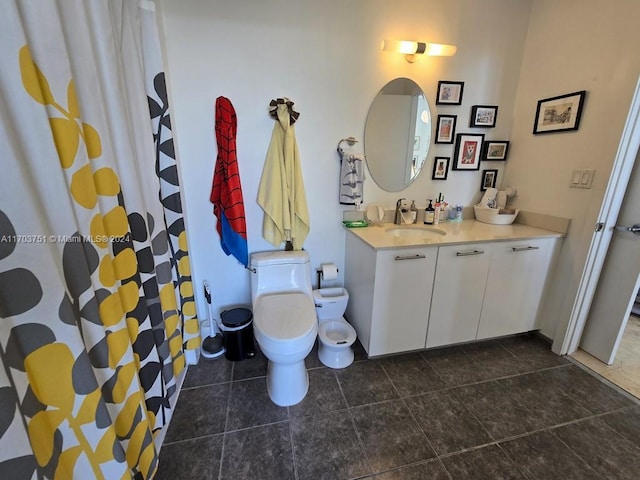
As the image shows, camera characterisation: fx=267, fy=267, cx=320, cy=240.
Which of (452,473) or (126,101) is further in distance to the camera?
(452,473)

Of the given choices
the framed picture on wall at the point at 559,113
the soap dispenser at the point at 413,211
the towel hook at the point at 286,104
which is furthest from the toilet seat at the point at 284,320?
the framed picture on wall at the point at 559,113

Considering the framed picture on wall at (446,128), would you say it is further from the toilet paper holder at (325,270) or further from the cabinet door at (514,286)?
the toilet paper holder at (325,270)

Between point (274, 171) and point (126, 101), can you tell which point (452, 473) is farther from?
point (126, 101)

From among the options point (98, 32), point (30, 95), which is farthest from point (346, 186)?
point (30, 95)

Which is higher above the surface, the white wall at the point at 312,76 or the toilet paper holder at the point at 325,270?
the white wall at the point at 312,76

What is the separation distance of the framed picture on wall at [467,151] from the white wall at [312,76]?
0.23ft

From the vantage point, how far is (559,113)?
186 centimetres

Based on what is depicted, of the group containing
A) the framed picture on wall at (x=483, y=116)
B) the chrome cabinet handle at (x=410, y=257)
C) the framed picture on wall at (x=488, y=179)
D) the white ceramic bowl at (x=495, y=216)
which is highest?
the framed picture on wall at (x=483, y=116)

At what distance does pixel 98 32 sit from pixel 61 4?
13 centimetres

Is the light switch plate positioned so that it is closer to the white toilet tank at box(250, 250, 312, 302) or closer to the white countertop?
the white countertop

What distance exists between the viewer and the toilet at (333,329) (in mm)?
1784

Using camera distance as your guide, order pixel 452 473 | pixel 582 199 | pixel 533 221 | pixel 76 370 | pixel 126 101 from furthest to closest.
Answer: pixel 533 221
pixel 582 199
pixel 452 473
pixel 126 101
pixel 76 370

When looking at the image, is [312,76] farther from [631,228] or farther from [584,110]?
[631,228]

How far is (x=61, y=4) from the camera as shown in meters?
0.66
